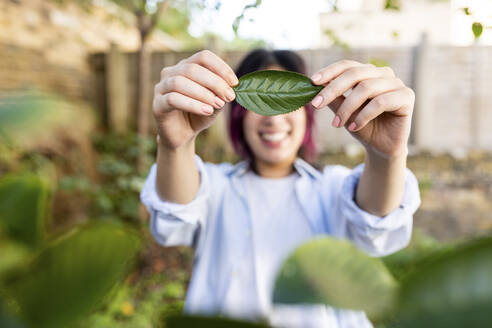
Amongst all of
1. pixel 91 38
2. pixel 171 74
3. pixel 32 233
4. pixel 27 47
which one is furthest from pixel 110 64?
pixel 32 233

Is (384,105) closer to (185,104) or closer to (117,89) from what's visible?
(185,104)

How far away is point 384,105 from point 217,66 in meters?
0.25

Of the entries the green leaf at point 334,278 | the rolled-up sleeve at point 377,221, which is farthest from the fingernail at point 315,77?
the rolled-up sleeve at point 377,221

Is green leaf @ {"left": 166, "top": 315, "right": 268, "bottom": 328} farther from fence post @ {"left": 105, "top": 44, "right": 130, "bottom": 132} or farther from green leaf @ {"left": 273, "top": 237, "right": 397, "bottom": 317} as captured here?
fence post @ {"left": 105, "top": 44, "right": 130, "bottom": 132}

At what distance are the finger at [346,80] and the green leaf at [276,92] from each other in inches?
2.3

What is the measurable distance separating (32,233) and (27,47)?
131 inches

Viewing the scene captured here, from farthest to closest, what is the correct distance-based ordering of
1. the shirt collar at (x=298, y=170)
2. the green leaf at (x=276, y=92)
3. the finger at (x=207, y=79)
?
the shirt collar at (x=298, y=170) → the finger at (x=207, y=79) → the green leaf at (x=276, y=92)

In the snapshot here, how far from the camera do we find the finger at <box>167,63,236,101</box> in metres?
0.50

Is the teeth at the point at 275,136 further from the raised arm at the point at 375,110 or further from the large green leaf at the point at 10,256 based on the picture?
the large green leaf at the point at 10,256

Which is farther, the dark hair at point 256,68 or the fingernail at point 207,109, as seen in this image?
the dark hair at point 256,68

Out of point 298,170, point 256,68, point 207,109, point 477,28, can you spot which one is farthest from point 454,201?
point 207,109

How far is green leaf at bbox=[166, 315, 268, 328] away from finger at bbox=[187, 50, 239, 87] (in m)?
0.42

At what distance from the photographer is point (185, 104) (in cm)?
56

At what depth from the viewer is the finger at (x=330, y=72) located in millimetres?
450
